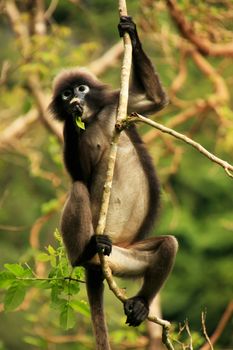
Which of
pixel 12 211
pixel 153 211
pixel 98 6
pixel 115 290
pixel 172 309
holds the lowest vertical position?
pixel 172 309

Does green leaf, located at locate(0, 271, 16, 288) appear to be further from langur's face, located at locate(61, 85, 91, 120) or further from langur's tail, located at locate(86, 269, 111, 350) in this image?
langur's face, located at locate(61, 85, 91, 120)

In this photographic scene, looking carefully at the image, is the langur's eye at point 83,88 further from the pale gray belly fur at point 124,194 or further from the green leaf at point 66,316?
the green leaf at point 66,316

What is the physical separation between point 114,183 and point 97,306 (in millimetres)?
891

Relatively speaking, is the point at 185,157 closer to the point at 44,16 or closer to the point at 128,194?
the point at 44,16

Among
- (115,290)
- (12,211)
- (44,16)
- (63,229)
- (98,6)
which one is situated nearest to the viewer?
(115,290)

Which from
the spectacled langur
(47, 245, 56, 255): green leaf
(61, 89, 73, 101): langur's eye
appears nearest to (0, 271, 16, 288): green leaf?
(47, 245, 56, 255): green leaf

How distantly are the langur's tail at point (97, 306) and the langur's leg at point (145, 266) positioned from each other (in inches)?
5.8

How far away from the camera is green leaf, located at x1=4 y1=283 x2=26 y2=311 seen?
4.95 m

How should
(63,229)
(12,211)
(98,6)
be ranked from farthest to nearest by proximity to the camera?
(12,211), (98,6), (63,229)

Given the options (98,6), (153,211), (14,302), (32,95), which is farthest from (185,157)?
(14,302)

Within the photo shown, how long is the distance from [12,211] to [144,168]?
33.2ft

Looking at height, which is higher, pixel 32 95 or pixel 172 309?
pixel 32 95

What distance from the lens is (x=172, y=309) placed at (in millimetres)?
16484

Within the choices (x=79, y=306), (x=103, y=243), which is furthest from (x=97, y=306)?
(x=103, y=243)
